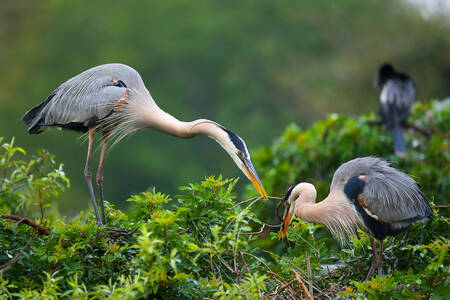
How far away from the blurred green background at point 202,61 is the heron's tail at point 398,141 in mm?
10341

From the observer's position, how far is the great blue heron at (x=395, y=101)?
8.18 m

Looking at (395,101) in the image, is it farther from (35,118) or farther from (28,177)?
(28,177)

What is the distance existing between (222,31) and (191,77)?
10.4ft

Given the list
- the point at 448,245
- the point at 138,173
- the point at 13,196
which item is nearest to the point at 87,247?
the point at 13,196

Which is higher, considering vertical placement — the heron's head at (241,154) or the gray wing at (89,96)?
the gray wing at (89,96)

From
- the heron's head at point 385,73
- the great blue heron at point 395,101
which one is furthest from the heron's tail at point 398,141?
the heron's head at point 385,73

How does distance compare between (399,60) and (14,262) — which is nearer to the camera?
(14,262)

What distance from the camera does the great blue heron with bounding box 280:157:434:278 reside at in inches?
175

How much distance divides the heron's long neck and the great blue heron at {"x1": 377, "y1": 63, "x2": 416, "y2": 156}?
3.44 meters

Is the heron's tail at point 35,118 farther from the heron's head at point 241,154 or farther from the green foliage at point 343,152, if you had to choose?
the green foliage at point 343,152

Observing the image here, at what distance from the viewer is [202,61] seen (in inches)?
1076

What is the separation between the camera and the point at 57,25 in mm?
29438

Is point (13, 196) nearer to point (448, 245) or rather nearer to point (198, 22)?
point (448, 245)

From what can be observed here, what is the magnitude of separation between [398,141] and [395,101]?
103 cm
